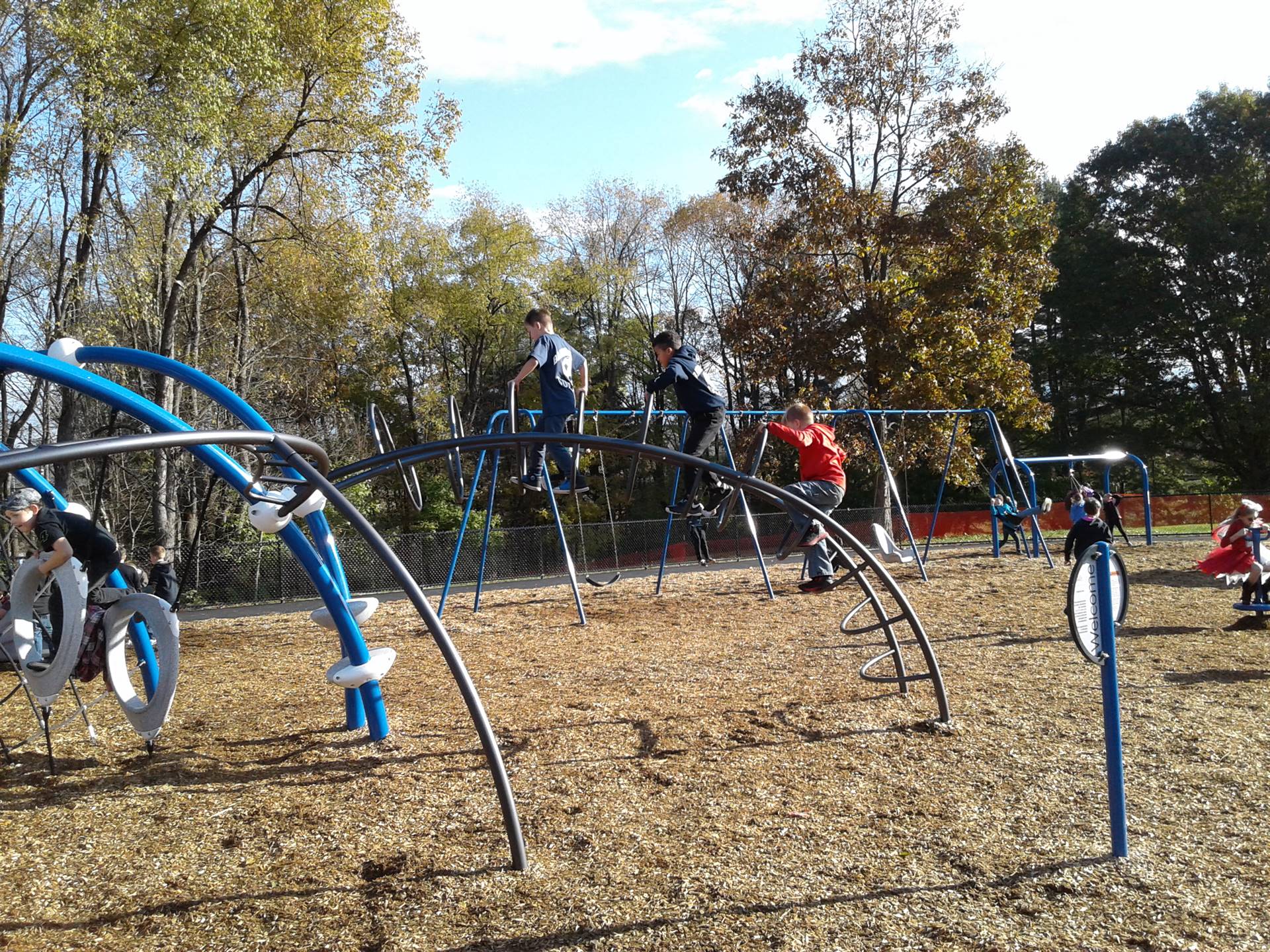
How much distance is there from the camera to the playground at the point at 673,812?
121 inches

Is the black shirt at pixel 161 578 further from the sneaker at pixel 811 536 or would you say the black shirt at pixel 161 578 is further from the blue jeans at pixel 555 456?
the sneaker at pixel 811 536

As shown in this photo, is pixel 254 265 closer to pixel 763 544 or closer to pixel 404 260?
pixel 404 260

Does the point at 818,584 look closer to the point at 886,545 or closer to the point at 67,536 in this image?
the point at 886,545

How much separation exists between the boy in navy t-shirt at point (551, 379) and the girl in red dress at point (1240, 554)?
599 cm

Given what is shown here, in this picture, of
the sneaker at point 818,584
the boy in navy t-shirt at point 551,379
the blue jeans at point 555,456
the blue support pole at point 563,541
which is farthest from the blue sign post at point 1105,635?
the blue support pole at point 563,541

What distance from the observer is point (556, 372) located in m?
6.98

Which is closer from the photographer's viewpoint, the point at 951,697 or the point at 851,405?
the point at 951,697

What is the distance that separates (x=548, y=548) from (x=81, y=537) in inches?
598

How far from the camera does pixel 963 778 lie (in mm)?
4395

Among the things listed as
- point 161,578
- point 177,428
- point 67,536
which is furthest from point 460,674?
point 161,578

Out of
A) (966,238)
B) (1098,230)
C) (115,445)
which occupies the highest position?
(1098,230)

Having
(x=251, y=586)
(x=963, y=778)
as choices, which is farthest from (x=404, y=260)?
(x=963, y=778)

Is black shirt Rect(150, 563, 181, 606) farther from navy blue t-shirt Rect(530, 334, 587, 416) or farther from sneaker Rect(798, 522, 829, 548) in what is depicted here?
sneaker Rect(798, 522, 829, 548)

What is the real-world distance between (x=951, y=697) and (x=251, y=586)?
14568 mm
